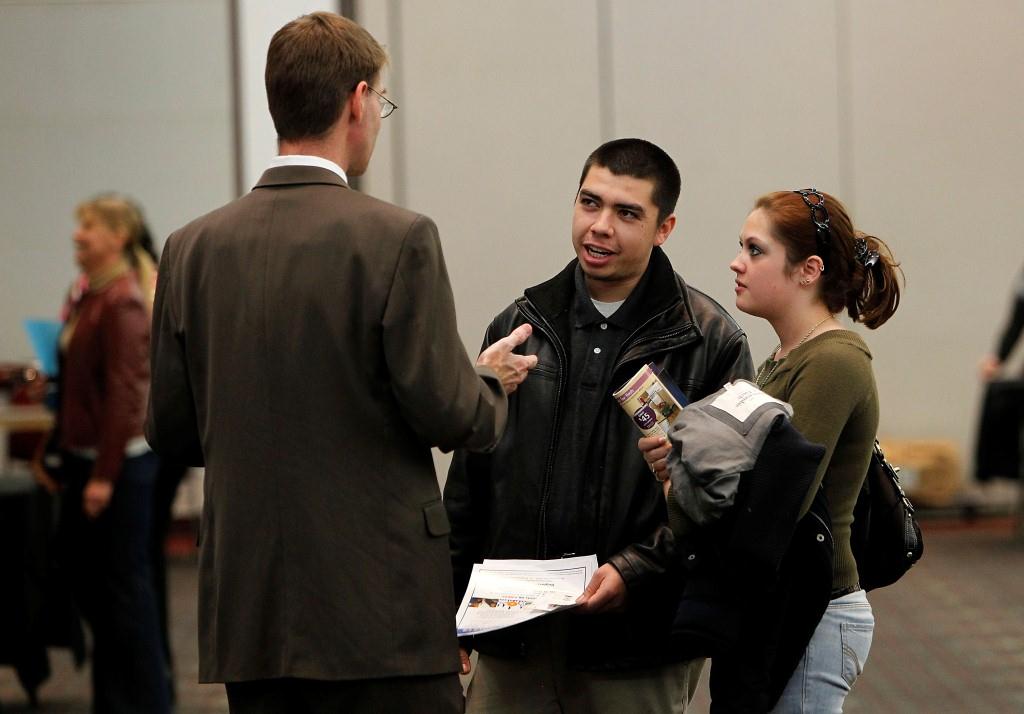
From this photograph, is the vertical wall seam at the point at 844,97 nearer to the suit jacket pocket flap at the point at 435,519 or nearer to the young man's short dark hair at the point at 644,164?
the young man's short dark hair at the point at 644,164

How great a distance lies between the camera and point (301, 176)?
8.27 ft

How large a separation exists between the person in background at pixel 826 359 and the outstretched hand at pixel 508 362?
0.90 feet

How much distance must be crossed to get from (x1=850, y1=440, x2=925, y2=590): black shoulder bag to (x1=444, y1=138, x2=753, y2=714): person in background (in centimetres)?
35

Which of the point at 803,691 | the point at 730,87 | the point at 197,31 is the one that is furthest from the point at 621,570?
the point at 197,31

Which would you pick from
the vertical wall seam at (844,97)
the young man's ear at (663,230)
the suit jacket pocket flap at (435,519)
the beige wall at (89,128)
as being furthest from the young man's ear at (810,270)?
the beige wall at (89,128)

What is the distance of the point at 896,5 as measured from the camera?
356 inches

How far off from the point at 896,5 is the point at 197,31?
4.57 meters

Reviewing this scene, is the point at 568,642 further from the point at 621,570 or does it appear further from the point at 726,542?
the point at 726,542

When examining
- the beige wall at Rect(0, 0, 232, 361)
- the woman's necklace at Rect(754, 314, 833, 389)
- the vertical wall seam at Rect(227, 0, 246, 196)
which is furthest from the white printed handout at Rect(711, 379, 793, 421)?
the beige wall at Rect(0, 0, 232, 361)

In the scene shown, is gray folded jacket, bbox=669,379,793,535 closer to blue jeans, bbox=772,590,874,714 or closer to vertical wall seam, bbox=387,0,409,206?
blue jeans, bbox=772,590,874,714

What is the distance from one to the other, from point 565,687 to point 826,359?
0.86 meters

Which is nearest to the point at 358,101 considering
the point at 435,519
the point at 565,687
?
the point at 435,519

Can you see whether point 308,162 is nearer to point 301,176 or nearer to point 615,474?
point 301,176

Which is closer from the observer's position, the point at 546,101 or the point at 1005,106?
the point at 546,101
